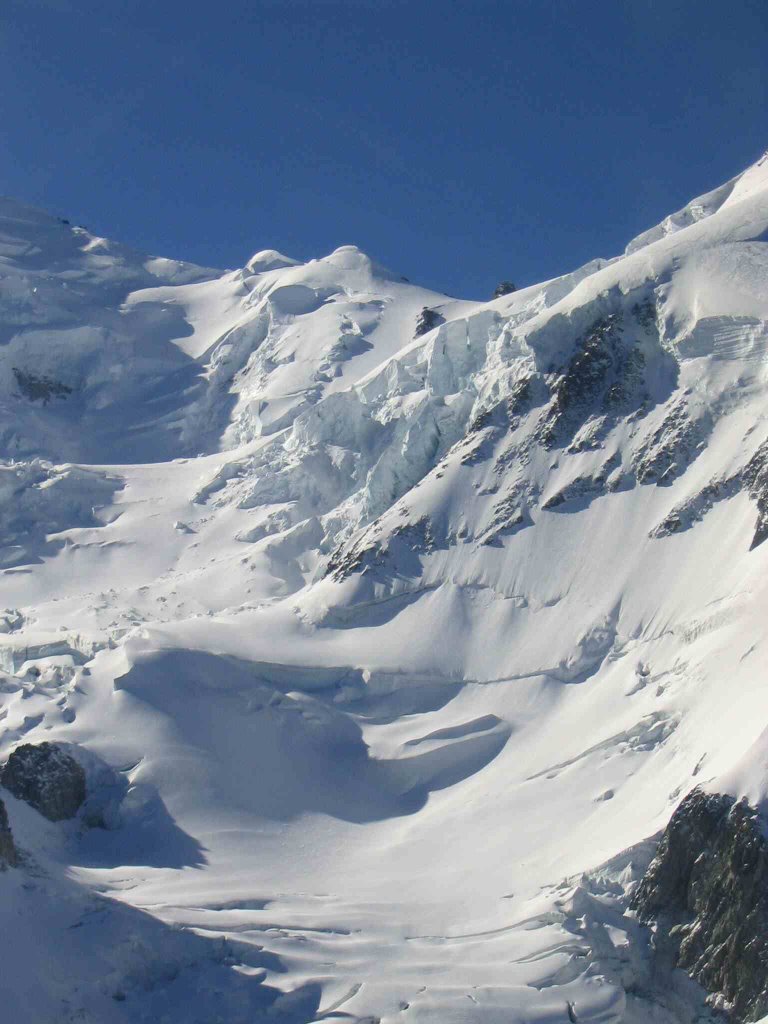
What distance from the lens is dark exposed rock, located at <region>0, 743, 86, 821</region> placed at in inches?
2751

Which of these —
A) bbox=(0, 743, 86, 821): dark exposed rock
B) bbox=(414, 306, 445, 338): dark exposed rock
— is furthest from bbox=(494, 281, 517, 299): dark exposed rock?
bbox=(0, 743, 86, 821): dark exposed rock

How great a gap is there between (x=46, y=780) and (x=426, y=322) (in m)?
75.7

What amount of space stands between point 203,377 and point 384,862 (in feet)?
297

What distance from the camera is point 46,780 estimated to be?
231ft

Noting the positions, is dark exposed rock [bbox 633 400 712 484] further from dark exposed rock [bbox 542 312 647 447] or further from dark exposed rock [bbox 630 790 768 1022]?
dark exposed rock [bbox 630 790 768 1022]

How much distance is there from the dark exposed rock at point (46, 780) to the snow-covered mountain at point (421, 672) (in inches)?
17.6

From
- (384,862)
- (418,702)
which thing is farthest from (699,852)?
(418,702)

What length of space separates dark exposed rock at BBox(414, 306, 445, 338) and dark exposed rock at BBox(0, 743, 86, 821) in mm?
72912

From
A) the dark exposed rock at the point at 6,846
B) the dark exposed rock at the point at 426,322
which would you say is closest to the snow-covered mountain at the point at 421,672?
the dark exposed rock at the point at 6,846

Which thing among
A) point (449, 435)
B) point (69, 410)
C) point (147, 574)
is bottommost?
point (147, 574)

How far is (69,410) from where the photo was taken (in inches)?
5709

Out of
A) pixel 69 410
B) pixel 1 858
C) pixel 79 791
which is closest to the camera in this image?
pixel 1 858

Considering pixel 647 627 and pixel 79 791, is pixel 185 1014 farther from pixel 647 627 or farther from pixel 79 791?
pixel 647 627

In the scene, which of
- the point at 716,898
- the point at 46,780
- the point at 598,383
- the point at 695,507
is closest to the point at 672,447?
the point at 695,507
